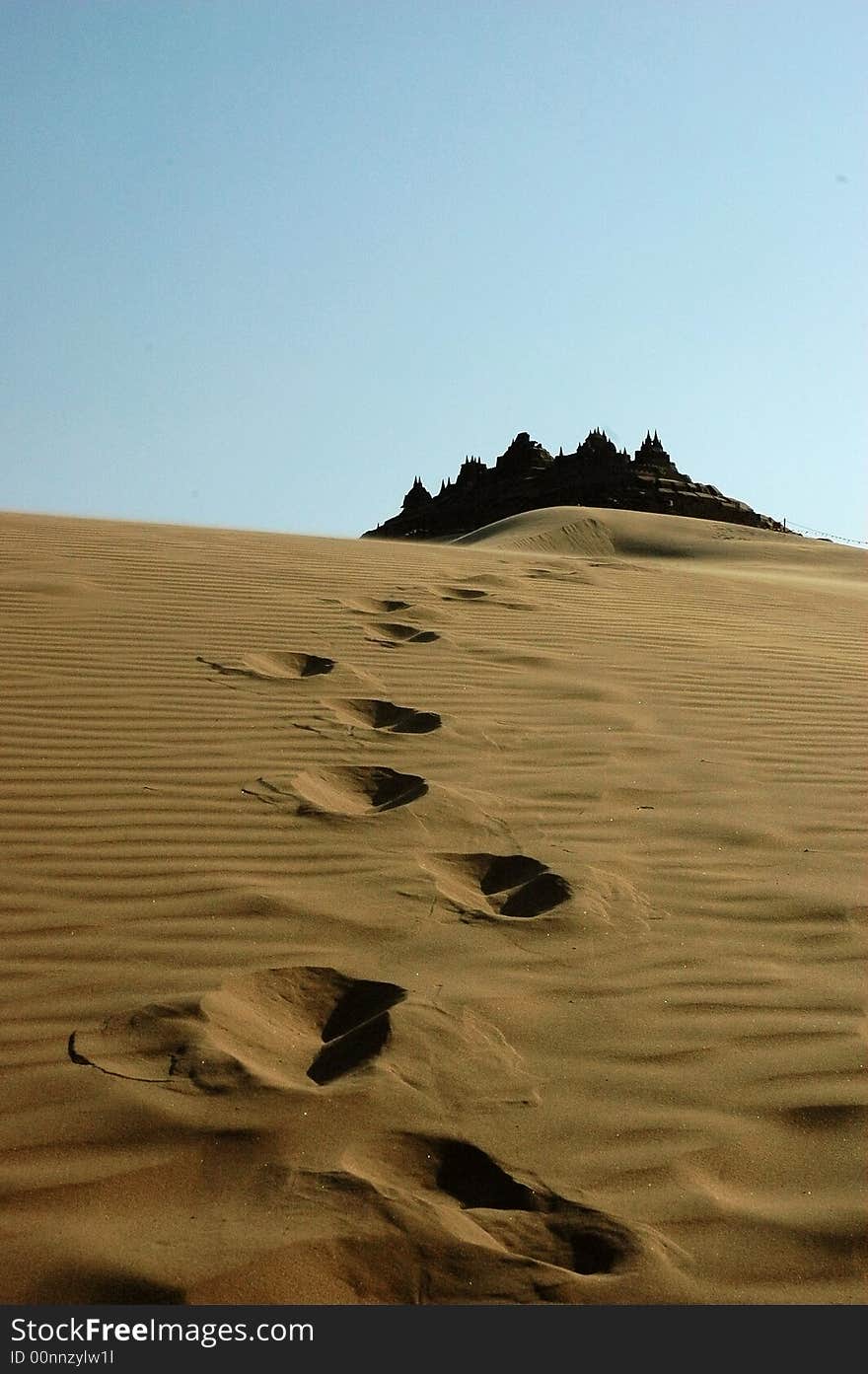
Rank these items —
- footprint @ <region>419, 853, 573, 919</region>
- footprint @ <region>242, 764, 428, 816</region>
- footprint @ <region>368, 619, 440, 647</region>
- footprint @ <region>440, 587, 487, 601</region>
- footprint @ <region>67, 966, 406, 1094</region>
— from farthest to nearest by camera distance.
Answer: footprint @ <region>440, 587, 487, 601</region> < footprint @ <region>368, 619, 440, 647</region> < footprint @ <region>242, 764, 428, 816</region> < footprint @ <region>419, 853, 573, 919</region> < footprint @ <region>67, 966, 406, 1094</region>

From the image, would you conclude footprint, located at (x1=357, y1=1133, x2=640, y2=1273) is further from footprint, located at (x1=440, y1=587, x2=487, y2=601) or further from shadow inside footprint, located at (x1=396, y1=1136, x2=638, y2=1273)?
footprint, located at (x1=440, y1=587, x2=487, y2=601)

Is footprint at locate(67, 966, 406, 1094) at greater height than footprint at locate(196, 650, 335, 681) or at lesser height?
lesser

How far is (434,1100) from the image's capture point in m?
2.45

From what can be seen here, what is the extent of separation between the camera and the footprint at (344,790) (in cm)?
409

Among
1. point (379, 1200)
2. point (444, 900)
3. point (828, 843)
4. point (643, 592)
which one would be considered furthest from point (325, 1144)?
point (643, 592)

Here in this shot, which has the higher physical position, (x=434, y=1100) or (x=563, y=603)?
(x=563, y=603)

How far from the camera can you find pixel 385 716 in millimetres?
5152

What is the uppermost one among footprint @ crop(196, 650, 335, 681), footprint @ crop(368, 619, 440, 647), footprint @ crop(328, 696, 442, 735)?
footprint @ crop(368, 619, 440, 647)

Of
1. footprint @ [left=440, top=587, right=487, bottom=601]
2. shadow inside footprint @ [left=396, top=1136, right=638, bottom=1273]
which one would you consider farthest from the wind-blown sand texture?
footprint @ [left=440, top=587, right=487, bottom=601]

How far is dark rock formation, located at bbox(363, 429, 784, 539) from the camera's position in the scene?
46969mm

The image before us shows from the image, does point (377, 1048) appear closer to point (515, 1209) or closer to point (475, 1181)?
point (475, 1181)

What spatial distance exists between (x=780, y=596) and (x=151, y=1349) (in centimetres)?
1044

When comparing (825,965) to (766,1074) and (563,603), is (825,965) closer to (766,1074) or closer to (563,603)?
(766,1074)

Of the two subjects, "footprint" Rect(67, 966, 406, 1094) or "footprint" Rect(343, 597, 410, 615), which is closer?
"footprint" Rect(67, 966, 406, 1094)
